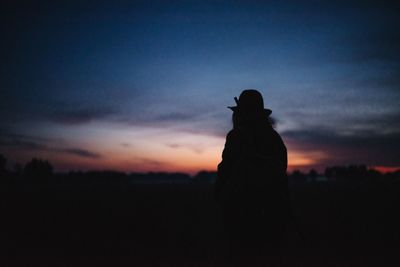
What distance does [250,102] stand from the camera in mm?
3814

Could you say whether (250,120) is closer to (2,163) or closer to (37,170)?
(2,163)

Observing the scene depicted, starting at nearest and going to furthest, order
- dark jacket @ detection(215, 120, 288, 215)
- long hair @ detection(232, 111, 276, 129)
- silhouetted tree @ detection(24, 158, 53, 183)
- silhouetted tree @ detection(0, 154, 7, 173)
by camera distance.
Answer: dark jacket @ detection(215, 120, 288, 215) < long hair @ detection(232, 111, 276, 129) < silhouetted tree @ detection(0, 154, 7, 173) < silhouetted tree @ detection(24, 158, 53, 183)

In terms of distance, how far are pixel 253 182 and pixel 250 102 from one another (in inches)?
33.8

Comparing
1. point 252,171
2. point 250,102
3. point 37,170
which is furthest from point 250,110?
point 37,170

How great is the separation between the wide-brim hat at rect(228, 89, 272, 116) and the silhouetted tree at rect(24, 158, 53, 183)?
590 ft

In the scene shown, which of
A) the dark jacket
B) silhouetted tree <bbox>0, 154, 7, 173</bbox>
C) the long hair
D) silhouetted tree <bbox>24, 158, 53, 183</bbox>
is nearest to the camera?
the dark jacket

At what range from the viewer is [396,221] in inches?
726

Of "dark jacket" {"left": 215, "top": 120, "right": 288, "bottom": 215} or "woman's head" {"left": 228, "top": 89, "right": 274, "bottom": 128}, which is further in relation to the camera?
"woman's head" {"left": 228, "top": 89, "right": 274, "bottom": 128}

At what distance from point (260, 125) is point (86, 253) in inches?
317

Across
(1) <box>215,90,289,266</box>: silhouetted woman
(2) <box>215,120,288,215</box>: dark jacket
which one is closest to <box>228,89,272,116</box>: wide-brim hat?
(1) <box>215,90,289,266</box>: silhouetted woman

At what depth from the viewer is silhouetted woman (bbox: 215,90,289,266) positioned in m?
3.65

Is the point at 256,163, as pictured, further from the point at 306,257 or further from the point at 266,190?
the point at 306,257

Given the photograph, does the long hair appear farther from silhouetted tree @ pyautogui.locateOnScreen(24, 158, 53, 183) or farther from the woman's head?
silhouetted tree @ pyautogui.locateOnScreen(24, 158, 53, 183)

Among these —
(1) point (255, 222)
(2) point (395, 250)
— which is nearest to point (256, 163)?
(1) point (255, 222)
